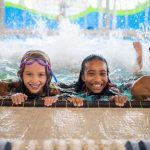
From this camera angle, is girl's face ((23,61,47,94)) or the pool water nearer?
girl's face ((23,61,47,94))

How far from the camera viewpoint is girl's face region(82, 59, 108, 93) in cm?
324

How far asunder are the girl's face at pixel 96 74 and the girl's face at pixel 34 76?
50cm

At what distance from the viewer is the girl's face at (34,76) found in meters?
3.03

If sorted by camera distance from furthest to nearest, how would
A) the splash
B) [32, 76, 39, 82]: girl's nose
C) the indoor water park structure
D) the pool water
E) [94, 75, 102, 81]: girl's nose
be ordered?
the splash < the pool water < [94, 75, 102, 81]: girl's nose < [32, 76, 39, 82]: girl's nose < the indoor water park structure

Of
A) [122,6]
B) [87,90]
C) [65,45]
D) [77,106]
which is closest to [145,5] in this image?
[122,6]

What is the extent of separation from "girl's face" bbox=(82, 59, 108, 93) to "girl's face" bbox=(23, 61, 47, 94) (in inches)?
19.6

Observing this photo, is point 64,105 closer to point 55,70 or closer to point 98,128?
point 98,128

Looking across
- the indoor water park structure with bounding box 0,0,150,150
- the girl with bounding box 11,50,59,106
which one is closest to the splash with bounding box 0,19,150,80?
the indoor water park structure with bounding box 0,0,150,150

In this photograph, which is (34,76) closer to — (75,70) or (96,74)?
(96,74)

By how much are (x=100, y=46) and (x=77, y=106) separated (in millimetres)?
6287

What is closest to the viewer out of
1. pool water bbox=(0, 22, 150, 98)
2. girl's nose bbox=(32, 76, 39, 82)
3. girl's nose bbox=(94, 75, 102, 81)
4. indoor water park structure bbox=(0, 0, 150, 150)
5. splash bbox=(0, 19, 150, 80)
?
indoor water park structure bbox=(0, 0, 150, 150)

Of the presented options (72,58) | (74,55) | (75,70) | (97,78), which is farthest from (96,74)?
(74,55)

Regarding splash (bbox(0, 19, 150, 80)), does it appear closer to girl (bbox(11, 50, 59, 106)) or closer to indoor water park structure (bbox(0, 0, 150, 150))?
indoor water park structure (bbox(0, 0, 150, 150))

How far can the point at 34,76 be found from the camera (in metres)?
3.02
